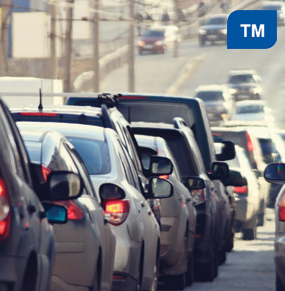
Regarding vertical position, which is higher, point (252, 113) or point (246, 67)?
point (246, 67)

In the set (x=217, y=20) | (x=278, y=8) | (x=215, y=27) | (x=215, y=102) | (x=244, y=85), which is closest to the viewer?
(x=215, y=102)

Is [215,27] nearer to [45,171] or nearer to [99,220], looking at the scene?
[99,220]

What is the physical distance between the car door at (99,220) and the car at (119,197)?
2.01 feet

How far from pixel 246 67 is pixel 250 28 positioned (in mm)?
31608

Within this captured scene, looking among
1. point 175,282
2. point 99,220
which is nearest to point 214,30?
point 175,282

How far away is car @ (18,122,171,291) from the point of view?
23.6 ft

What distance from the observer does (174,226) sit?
10195 mm

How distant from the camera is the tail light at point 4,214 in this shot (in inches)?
158

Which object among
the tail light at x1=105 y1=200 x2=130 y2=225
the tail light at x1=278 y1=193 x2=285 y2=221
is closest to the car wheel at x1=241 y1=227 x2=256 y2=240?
the tail light at x1=278 y1=193 x2=285 y2=221

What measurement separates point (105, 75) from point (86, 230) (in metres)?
63.0

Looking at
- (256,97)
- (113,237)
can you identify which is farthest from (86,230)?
(256,97)

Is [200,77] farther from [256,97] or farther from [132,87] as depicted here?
[132,87]

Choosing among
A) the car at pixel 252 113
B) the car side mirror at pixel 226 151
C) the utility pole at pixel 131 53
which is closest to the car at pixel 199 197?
the car side mirror at pixel 226 151

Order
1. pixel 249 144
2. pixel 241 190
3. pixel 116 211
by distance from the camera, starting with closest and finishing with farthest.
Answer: pixel 116 211, pixel 241 190, pixel 249 144
